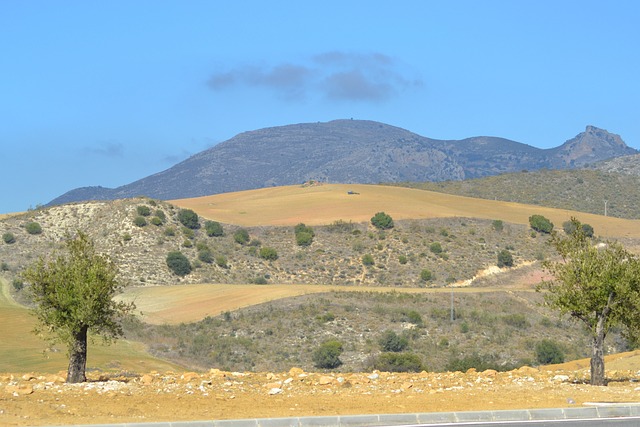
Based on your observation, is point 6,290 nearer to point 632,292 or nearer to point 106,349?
point 106,349

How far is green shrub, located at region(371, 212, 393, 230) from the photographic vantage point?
10388 centimetres

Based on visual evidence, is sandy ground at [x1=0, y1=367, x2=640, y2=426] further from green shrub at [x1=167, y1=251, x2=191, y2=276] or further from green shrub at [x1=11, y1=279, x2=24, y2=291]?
green shrub at [x1=167, y1=251, x2=191, y2=276]

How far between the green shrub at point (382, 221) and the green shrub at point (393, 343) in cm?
4859

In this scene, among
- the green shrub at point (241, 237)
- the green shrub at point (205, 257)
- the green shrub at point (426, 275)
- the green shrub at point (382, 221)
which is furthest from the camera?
the green shrub at point (382, 221)

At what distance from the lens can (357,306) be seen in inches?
2562

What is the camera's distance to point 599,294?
24.7 m

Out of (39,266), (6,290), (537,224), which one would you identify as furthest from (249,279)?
(39,266)

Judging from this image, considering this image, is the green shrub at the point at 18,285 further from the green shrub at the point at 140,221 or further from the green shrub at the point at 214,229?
the green shrub at the point at 214,229

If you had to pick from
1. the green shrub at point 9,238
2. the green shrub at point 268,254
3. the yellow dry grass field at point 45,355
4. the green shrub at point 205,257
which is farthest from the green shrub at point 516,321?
the green shrub at point 9,238

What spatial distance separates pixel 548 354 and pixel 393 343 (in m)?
8.35

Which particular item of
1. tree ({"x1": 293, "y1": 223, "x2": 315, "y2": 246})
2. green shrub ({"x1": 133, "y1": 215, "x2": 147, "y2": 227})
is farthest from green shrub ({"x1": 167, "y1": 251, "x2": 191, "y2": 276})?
tree ({"x1": 293, "y1": 223, "x2": 315, "y2": 246})

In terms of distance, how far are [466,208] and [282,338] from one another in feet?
225

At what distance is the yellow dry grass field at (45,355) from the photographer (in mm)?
39656

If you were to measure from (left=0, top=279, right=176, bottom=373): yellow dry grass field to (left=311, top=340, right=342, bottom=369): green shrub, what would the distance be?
869cm
